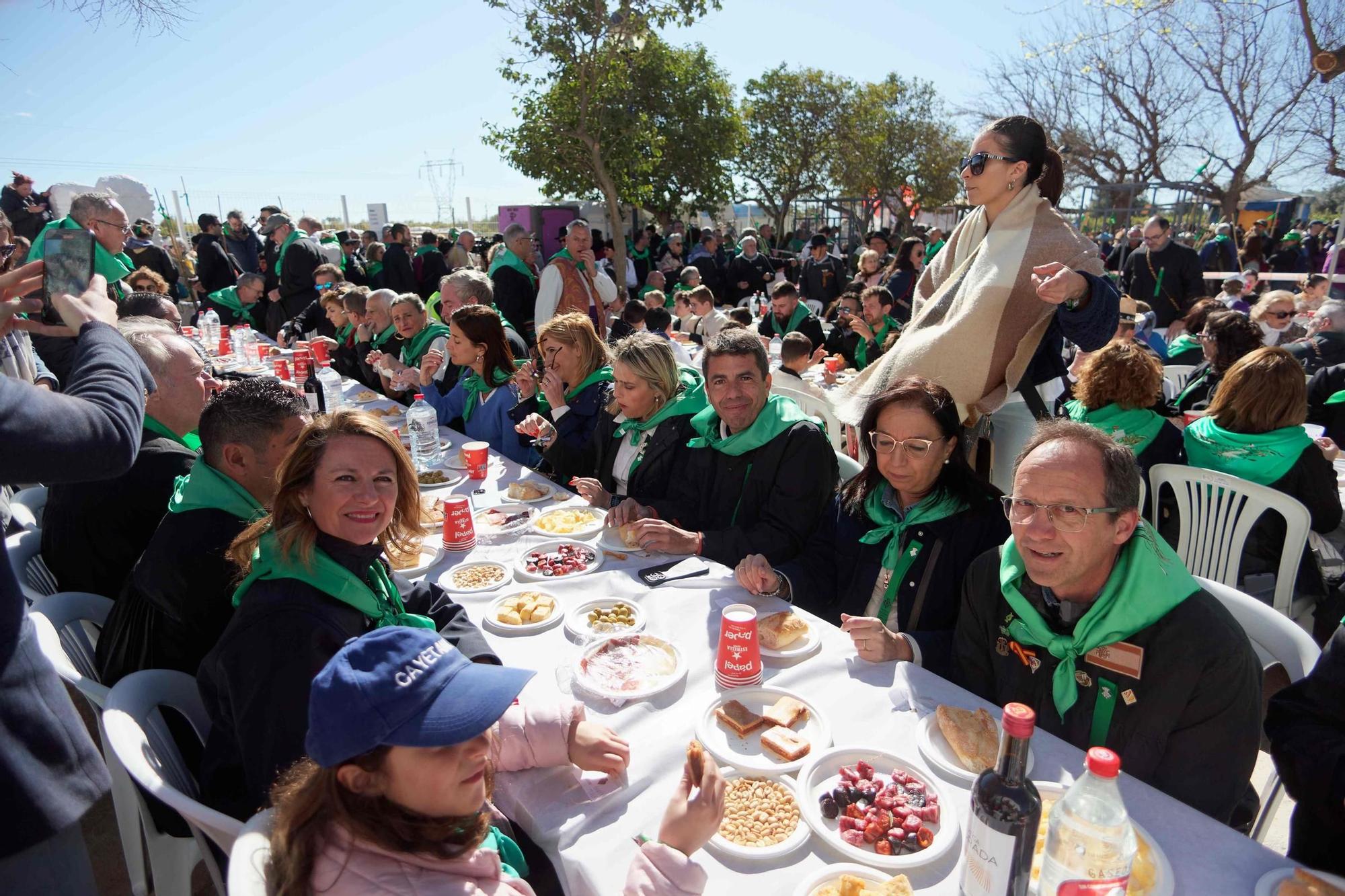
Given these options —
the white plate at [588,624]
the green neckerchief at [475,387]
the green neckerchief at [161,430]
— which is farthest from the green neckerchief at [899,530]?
the green neckerchief at [475,387]

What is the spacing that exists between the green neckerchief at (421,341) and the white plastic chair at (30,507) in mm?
2811

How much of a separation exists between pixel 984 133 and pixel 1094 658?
6.98ft

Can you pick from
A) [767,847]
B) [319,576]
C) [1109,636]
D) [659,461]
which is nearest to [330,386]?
[659,461]

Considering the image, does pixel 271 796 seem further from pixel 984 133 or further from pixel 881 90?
pixel 881 90

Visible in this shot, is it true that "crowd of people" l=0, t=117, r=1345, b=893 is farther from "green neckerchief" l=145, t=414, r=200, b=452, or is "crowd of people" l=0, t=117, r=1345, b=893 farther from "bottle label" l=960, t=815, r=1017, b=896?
"bottle label" l=960, t=815, r=1017, b=896

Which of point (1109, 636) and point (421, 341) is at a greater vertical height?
point (421, 341)

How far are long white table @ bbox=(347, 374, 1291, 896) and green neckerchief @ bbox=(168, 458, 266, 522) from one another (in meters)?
0.72

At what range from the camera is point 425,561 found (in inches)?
111

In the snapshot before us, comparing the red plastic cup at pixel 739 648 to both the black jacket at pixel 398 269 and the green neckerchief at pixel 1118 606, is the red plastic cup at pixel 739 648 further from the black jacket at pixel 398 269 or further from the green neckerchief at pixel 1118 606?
the black jacket at pixel 398 269

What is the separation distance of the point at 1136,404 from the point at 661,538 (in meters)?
2.85

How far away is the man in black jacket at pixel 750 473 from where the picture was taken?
2891 millimetres

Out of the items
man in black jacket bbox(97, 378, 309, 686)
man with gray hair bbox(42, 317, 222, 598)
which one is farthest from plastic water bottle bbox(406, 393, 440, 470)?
man in black jacket bbox(97, 378, 309, 686)

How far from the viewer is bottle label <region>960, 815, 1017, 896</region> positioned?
3.79 feet

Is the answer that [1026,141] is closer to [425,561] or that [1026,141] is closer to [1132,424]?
[1132,424]
